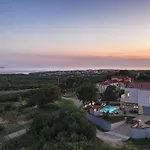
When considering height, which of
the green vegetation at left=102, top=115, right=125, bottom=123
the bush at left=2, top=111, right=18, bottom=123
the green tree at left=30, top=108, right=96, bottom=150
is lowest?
the bush at left=2, top=111, right=18, bottom=123

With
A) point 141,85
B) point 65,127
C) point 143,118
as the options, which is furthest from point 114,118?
point 65,127

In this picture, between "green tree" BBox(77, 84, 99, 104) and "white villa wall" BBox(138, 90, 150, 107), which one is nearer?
"white villa wall" BBox(138, 90, 150, 107)

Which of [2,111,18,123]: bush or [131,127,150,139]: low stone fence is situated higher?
[131,127,150,139]: low stone fence

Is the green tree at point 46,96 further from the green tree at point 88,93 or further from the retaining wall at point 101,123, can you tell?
the retaining wall at point 101,123

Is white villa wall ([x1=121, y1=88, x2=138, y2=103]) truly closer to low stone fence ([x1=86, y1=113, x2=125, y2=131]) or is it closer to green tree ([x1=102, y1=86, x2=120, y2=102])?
low stone fence ([x1=86, y1=113, x2=125, y2=131])

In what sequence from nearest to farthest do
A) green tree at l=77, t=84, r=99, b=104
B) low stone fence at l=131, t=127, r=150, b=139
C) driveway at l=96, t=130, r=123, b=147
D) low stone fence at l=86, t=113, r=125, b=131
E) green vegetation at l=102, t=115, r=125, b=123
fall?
driveway at l=96, t=130, r=123, b=147 → low stone fence at l=131, t=127, r=150, b=139 → low stone fence at l=86, t=113, r=125, b=131 → green vegetation at l=102, t=115, r=125, b=123 → green tree at l=77, t=84, r=99, b=104

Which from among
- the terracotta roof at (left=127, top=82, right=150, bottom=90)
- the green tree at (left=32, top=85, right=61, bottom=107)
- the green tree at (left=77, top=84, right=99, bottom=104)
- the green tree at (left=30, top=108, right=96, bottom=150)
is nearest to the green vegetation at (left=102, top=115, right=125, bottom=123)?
the terracotta roof at (left=127, top=82, right=150, bottom=90)

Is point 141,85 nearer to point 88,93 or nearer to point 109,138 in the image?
point 88,93

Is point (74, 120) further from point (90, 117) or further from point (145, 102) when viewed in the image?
point (145, 102)
